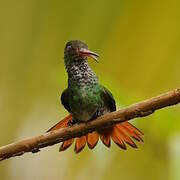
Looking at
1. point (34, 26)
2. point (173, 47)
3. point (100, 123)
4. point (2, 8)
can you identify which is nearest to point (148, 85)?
point (173, 47)

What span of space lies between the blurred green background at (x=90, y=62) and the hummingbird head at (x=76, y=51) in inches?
20.6

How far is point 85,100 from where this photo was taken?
141cm

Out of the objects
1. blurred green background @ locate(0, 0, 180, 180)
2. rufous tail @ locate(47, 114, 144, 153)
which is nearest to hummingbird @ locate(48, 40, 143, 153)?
rufous tail @ locate(47, 114, 144, 153)

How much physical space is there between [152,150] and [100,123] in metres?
0.61

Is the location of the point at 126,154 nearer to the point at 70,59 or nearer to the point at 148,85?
the point at 148,85

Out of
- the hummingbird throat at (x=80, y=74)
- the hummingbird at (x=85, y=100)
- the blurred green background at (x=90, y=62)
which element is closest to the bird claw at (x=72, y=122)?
the hummingbird at (x=85, y=100)

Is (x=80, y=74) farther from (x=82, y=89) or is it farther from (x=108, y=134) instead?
(x=108, y=134)

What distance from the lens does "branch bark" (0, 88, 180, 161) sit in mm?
1137

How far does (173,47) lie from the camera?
203 centimetres

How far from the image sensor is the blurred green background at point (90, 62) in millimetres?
2104

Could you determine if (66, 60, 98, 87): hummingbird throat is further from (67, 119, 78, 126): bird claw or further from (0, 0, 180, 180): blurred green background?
(0, 0, 180, 180): blurred green background

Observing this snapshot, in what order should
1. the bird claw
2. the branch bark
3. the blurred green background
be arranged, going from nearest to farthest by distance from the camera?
1. the branch bark
2. the bird claw
3. the blurred green background

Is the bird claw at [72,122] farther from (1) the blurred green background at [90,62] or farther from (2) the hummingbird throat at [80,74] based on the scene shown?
(1) the blurred green background at [90,62]

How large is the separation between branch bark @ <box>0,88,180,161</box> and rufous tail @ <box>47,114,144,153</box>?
0.29ft
